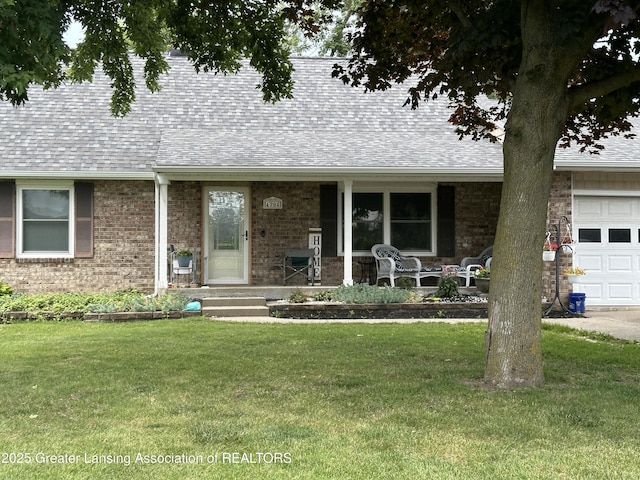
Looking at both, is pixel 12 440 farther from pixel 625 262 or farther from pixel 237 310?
pixel 625 262

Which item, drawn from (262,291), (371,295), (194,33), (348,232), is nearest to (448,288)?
(371,295)

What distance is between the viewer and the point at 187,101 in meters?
15.1

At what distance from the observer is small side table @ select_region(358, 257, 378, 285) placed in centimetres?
1354

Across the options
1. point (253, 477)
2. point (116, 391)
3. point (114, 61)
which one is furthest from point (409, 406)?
point (114, 61)

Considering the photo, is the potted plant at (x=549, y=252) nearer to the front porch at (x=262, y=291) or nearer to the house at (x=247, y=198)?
the house at (x=247, y=198)

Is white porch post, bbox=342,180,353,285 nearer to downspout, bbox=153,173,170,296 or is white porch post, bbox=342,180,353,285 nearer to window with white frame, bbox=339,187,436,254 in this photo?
window with white frame, bbox=339,187,436,254

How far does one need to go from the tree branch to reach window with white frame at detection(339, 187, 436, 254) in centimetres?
811

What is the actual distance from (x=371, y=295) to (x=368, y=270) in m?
2.11

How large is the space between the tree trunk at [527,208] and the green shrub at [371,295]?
5955 mm

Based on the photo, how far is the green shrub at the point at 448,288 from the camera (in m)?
12.1

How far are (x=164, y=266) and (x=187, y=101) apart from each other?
4.92 m

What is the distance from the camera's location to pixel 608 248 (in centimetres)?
1300

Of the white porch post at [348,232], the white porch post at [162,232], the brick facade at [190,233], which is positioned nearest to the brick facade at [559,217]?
the brick facade at [190,233]

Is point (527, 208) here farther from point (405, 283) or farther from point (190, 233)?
point (190, 233)
